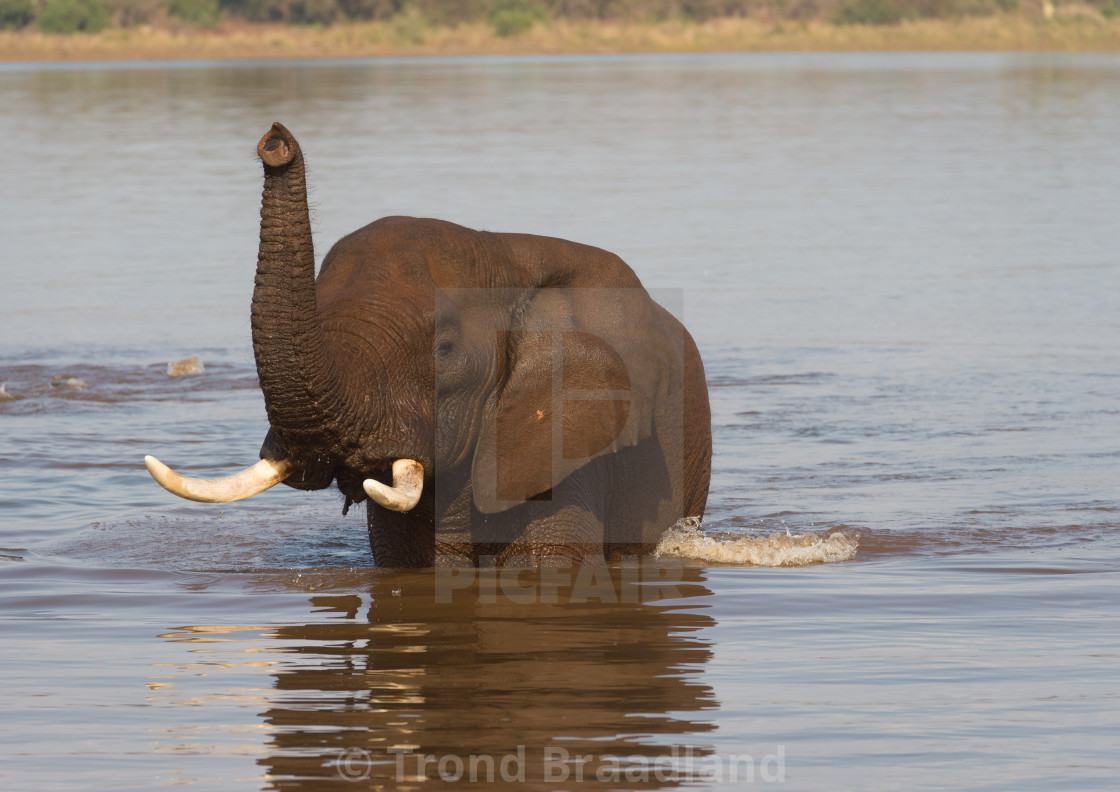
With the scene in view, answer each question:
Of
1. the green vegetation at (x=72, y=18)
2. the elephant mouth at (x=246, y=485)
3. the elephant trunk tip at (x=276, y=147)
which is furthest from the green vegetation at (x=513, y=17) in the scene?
A: the elephant trunk tip at (x=276, y=147)

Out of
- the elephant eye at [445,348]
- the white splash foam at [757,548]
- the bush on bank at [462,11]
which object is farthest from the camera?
the bush on bank at [462,11]

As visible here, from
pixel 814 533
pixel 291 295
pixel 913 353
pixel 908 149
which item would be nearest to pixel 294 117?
pixel 908 149

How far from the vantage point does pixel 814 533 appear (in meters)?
8.57

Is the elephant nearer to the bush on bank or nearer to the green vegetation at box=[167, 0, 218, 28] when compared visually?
the bush on bank

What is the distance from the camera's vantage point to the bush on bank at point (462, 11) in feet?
245

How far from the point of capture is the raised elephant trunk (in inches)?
207

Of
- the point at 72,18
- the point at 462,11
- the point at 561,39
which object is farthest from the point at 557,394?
the point at 462,11

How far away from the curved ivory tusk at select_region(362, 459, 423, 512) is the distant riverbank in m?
68.2

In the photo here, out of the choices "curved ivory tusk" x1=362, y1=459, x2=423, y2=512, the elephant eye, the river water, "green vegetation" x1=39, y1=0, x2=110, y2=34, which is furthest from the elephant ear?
"green vegetation" x1=39, y1=0, x2=110, y2=34

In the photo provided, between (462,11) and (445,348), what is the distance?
74.0 m

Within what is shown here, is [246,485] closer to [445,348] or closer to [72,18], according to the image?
[445,348]

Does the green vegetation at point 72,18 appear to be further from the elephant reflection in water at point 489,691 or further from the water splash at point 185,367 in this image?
the elephant reflection in water at point 489,691

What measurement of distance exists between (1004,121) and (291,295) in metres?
32.3

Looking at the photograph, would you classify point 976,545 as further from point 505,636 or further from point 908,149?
point 908,149
